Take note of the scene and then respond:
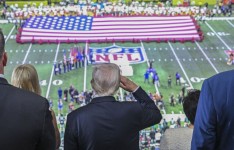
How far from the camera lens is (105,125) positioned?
411 centimetres

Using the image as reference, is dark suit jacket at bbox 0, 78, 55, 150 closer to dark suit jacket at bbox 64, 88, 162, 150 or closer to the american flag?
dark suit jacket at bbox 64, 88, 162, 150

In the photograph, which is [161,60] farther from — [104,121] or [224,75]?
[224,75]

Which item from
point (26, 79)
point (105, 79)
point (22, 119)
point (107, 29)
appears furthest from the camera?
point (107, 29)

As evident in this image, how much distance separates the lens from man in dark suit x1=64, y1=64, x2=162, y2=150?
13.3 ft

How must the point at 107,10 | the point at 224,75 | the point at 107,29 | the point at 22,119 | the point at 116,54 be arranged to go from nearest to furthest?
the point at 22,119 → the point at 224,75 → the point at 116,54 → the point at 107,29 → the point at 107,10

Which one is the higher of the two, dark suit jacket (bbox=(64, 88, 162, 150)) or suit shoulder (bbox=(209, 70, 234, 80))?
suit shoulder (bbox=(209, 70, 234, 80))

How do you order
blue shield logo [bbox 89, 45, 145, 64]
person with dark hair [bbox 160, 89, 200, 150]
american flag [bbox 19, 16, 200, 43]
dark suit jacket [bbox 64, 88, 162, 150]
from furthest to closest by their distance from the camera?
american flag [bbox 19, 16, 200, 43] < blue shield logo [bbox 89, 45, 145, 64] < person with dark hair [bbox 160, 89, 200, 150] < dark suit jacket [bbox 64, 88, 162, 150]

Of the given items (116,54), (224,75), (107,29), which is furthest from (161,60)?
(224,75)

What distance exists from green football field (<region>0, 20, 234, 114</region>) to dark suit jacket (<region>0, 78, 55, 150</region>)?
17.9 metres

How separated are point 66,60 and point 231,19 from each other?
14544mm

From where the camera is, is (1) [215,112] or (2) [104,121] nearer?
(1) [215,112]

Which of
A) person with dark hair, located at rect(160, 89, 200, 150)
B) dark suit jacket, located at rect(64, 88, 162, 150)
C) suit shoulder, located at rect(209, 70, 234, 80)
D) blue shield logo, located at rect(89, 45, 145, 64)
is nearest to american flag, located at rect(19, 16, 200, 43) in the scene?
blue shield logo, located at rect(89, 45, 145, 64)

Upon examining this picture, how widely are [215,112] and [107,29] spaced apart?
29540 millimetres

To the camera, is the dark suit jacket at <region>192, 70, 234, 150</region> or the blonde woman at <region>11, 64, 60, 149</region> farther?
the blonde woman at <region>11, 64, 60, 149</region>
